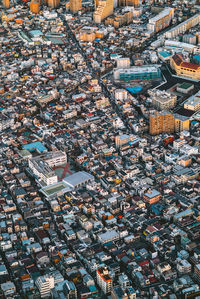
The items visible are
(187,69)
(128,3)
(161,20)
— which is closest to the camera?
(187,69)

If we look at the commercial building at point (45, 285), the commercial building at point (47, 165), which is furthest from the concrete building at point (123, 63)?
the commercial building at point (45, 285)

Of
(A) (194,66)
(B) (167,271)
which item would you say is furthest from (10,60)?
(B) (167,271)

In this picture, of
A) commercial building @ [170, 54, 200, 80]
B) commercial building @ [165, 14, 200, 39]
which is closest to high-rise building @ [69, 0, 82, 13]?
commercial building @ [165, 14, 200, 39]

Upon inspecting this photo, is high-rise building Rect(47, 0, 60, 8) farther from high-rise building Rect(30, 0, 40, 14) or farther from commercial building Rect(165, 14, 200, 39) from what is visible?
commercial building Rect(165, 14, 200, 39)

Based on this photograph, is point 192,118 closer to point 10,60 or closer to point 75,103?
point 75,103

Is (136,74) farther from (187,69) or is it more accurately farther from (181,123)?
(181,123)

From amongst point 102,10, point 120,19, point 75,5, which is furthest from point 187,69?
point 75,5

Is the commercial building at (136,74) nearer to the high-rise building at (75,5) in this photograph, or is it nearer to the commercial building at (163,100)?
the commercial building at (163,100)
